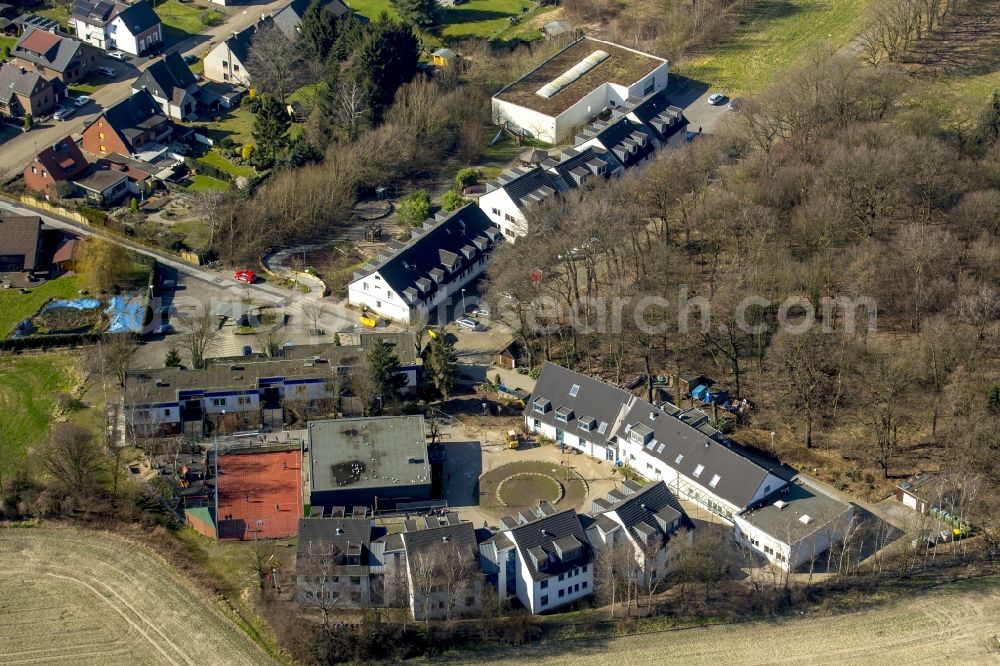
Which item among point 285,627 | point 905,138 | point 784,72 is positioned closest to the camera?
point 285,627

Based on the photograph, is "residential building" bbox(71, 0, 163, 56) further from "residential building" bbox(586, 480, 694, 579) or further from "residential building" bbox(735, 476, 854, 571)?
"residential building" bbox(735, 476, 854, 571)

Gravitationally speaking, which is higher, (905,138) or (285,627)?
(905,138)

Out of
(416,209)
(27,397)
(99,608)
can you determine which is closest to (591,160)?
(416,209)

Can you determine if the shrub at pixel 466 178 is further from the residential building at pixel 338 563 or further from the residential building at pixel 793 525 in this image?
the residential building at pixel 793 525

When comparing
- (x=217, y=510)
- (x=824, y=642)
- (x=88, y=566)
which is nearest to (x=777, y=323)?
(x=824, y=642)

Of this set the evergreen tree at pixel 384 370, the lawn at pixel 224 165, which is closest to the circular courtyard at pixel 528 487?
the evergreen tree at pixel 384 370

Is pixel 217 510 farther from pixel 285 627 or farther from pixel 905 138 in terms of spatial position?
pixel 905 138
